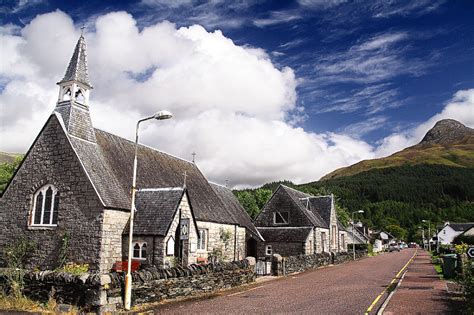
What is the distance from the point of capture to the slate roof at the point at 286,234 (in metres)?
38.4

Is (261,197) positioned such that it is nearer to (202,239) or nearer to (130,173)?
(202,239)

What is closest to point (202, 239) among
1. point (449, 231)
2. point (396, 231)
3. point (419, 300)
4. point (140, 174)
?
point (140, 174)

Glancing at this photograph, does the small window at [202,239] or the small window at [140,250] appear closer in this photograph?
the small window at [140,250]

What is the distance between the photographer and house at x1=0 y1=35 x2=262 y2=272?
68.8 ft

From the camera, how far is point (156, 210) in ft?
74.4

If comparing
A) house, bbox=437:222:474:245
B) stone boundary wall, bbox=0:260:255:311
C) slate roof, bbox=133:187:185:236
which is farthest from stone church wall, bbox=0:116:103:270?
house, bbox=437:222:474:245

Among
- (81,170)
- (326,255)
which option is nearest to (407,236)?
(326,255)

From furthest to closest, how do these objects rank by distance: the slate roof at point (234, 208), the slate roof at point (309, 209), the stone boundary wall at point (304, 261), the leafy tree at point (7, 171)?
the leafy tree at point (7, 171) < the slate roof at point (309, 209) < the slate roof at point (234, 208) < the stone boundary wall at point (304, 261)

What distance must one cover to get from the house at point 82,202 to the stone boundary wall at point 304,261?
18.0ft

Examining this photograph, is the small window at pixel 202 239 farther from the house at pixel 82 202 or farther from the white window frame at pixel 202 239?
the house at pixel 82 202

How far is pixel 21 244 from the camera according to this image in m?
21.8

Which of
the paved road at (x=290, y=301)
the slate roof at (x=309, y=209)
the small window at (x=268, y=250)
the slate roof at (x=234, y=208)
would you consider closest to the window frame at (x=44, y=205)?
the paved road at (x=290, y=301)

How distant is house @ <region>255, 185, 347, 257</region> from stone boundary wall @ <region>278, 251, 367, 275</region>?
1.68 m

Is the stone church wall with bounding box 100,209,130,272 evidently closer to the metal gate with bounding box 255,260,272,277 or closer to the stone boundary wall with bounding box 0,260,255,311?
the stone boundary wall with bounding box 0,260,255,311
